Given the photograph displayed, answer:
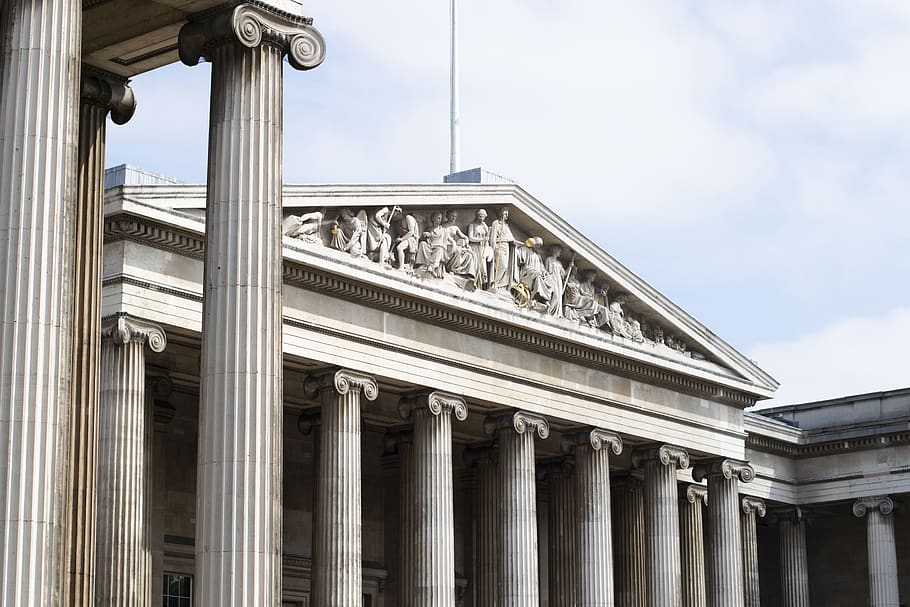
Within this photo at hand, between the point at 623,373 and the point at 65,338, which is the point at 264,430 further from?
the point at 623,373

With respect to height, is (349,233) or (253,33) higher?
(349,233)

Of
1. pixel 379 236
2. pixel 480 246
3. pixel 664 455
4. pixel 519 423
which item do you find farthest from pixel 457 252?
pixel 664 455

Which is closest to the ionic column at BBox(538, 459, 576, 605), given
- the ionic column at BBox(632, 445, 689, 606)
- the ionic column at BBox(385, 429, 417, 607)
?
the ionic column at BBox(632, 445, 689, 606)

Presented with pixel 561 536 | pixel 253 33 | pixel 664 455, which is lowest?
pixel 561 536

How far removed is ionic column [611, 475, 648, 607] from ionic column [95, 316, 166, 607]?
2244 cm

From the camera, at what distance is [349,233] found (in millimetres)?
45062

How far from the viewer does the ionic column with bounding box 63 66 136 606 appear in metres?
23.5

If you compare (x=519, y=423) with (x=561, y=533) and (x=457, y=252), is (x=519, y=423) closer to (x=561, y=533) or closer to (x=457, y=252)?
(x=457, y=252)

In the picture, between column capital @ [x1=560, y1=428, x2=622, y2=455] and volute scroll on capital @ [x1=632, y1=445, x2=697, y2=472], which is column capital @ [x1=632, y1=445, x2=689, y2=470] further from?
column capital @ [x1=560, y1=428, x2=622, y2=455]

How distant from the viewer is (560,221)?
51.9 meters

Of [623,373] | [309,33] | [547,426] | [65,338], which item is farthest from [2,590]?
[623,373]

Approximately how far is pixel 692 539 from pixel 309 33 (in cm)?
3671

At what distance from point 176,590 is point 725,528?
19495mm

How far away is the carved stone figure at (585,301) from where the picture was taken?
52.8 metres
